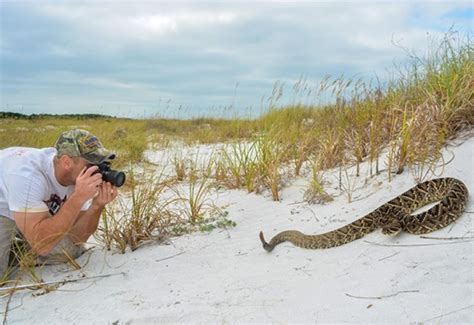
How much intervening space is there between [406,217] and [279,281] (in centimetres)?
123

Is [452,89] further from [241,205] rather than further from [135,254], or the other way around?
[135,254]

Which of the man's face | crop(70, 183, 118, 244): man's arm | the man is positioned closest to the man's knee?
the man

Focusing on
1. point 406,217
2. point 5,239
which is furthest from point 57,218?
point 406,217

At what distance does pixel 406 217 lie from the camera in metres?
3.99

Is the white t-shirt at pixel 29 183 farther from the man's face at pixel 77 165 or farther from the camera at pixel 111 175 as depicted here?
the camera at pixel 111 175

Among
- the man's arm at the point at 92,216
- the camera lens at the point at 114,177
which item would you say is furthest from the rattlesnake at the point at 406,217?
the man's arm at the point at 92,216

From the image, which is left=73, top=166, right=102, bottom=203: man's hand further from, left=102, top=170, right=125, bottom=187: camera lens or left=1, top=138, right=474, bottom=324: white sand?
left=1, top=138, right=474, bottom=324: white sand

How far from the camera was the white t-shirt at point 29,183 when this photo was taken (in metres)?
3.89

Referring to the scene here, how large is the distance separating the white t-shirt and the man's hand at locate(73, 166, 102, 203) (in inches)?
14.4

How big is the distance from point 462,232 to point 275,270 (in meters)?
1.54

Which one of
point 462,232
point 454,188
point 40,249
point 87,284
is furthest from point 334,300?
point 40,249

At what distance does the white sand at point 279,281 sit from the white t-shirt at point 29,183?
69 cm

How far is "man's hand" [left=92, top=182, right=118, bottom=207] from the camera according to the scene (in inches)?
161

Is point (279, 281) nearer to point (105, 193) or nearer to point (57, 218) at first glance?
point (105, 193)
